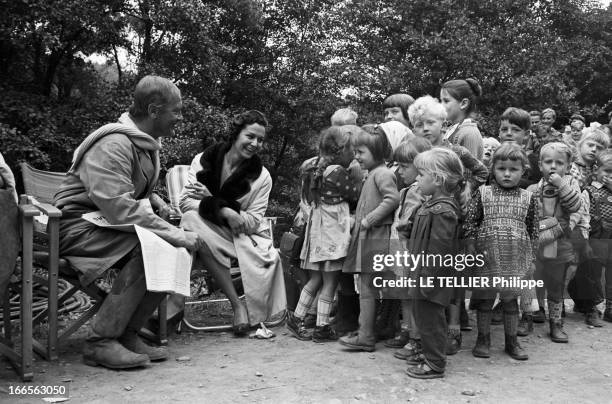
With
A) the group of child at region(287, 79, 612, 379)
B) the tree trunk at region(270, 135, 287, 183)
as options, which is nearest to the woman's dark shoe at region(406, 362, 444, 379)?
the group of child at region(287, 79, 612, 379)

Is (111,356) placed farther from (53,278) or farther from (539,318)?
(539,318)

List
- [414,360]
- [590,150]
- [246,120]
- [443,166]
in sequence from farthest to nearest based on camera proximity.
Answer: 1. [590,150]
2. [246,120]
3. [414,360]
4. [443,166]

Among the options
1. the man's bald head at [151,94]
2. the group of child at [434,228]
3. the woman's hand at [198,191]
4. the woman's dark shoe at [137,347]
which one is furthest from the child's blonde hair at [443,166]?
the woman's dark shoe at [137,347]

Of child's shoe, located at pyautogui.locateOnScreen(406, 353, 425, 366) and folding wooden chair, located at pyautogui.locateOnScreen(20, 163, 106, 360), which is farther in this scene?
child's shoe, located at pyautogui.locateOnScreen(406, 353, 425, 366)

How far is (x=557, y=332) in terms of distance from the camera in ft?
14.7

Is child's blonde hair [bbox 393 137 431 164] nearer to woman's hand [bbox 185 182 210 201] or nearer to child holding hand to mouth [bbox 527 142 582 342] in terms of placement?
child holding hand to mouth [bbox 527 142 582 342]

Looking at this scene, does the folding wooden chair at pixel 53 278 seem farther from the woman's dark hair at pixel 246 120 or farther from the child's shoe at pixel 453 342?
the child's shoe at pixel 453 342

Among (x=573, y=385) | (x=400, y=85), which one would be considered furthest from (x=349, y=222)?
(x=400, y=85)

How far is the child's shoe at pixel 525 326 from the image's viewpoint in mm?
4586

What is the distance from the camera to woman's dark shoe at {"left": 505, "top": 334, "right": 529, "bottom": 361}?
399cm

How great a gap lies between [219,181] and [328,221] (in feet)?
3.26

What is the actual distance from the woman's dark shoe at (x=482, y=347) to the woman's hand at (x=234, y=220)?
6.13 feet

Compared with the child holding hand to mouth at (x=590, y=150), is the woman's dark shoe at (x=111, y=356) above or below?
below

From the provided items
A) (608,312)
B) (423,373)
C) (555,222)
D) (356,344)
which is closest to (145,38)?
(356,344)
